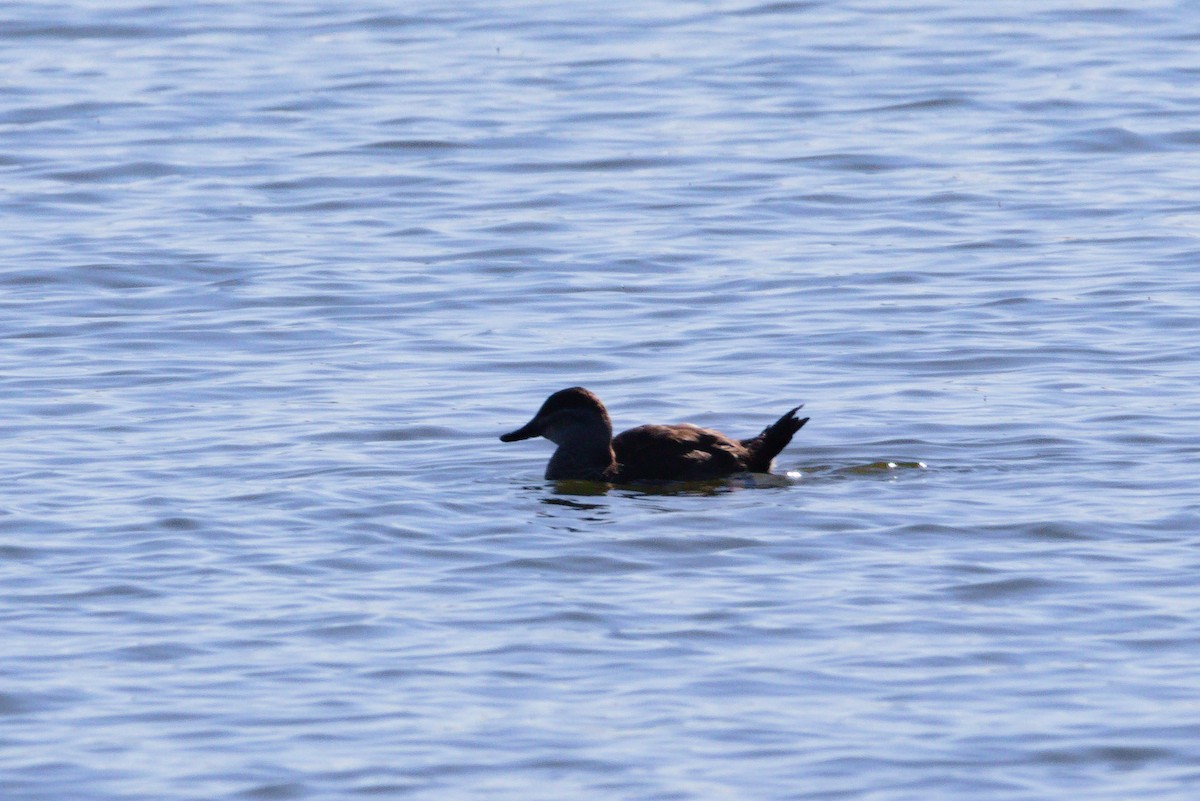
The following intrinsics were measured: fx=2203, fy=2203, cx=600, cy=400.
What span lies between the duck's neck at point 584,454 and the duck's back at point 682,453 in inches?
4.7

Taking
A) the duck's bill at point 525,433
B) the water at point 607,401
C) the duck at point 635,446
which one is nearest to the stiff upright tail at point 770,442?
the duck at point 635,446

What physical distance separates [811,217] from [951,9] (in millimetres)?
11367

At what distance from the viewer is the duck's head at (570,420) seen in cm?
1154

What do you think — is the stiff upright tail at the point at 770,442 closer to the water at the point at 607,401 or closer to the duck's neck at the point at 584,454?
the water at the point at 607,401

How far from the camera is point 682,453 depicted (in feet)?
36.9

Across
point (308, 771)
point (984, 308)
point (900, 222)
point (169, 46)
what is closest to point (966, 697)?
point (308, 771)

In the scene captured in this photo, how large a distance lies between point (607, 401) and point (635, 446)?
155 cm

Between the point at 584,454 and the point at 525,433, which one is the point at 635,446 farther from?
the point at 525,433

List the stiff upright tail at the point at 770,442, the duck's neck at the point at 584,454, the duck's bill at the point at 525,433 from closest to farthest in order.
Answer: the stiff upright tail at the point at 770,442 < the duck's neck at the point at 584,454 < the duck's bill at the point at 525,433

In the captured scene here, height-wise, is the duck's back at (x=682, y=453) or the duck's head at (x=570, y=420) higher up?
the duck's head at (x=570, y=420)

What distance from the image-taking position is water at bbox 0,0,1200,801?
7844 mm

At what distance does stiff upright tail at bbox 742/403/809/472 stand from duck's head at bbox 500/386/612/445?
0.77 metres

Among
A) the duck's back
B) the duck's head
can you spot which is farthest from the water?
the duck's head

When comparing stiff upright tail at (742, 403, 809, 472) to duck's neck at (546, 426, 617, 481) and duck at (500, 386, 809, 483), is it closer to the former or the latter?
duck at (500, 386, 809, 483)
